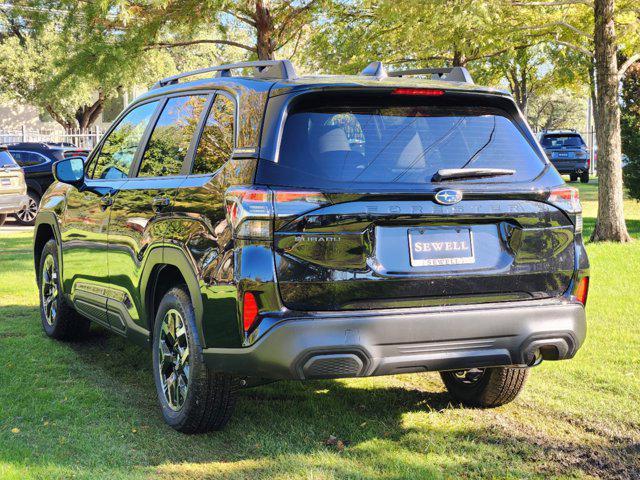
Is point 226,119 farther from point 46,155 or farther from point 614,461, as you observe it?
point 46,155

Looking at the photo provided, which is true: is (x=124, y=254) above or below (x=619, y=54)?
below

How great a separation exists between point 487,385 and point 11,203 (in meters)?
14.3

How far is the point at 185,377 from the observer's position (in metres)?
4.68

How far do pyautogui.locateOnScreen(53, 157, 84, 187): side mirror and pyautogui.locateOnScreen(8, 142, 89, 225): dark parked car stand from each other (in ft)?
45.6

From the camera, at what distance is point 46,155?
20.0 metres

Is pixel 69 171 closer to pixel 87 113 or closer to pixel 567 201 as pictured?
pixel 567 201

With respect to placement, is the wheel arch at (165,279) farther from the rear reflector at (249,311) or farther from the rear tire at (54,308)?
the rear tire at (54,308)

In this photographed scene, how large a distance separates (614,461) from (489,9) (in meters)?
9.31

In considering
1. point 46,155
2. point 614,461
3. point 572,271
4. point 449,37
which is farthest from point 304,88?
point 46,155

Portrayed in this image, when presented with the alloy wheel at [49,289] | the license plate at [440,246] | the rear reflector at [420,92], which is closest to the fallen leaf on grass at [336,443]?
the license plate at [440,246]

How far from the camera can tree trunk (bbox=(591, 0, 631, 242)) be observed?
12680 millimetres

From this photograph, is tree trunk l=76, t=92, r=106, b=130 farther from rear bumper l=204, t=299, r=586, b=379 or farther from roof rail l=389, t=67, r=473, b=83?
rear bumper l=204, t=299, r=586, b=379

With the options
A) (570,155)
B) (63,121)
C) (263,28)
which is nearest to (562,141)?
(570,155)

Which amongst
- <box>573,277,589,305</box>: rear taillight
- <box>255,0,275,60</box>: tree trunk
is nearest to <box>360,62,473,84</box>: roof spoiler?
<box>573,277,589,305</box>: rear taillight
